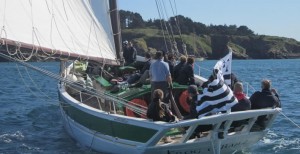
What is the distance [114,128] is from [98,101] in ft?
4.47

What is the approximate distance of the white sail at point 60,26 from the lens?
38.3ft

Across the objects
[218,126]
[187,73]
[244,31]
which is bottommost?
[244,31]

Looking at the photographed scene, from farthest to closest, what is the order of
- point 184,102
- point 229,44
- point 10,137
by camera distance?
point 229,44
point 10,137
point 184,102

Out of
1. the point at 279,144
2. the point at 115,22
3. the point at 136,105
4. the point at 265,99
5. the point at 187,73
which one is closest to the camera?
the point at 265,99

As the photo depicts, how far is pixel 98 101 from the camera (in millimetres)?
13164

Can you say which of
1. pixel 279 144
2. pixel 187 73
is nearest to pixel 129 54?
pixel 187 73

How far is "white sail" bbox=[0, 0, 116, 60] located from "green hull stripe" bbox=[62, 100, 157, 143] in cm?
156

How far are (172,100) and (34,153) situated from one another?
394cm

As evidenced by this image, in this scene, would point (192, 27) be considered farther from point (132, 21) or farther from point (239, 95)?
point (239, 95)

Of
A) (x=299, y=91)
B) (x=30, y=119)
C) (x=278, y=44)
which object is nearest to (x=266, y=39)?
(x=278, y=44)

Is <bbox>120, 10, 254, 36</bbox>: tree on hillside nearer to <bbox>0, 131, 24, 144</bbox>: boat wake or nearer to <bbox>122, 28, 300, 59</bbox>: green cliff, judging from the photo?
<bbox>122, 28, 300, 59</bbox>: green cliff

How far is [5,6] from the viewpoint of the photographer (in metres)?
11.6

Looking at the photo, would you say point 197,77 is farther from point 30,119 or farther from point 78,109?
point 30,119

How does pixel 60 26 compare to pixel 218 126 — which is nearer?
pixel 218 126
